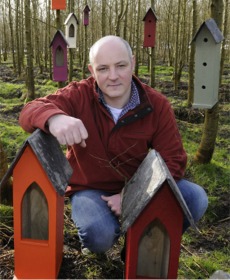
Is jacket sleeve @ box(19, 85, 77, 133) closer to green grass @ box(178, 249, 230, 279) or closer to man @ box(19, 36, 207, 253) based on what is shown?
man @ box(19, 36, 207, 253)

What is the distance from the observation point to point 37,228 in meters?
1.99

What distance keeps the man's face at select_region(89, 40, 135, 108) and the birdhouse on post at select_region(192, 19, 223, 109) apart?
4.15ft

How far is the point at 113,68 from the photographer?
7.85 feet

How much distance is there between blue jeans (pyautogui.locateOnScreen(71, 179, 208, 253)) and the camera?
2.28 meters

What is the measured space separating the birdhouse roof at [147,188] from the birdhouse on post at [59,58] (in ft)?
14.9

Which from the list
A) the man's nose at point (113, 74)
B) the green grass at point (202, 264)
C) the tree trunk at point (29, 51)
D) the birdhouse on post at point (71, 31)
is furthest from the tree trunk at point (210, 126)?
the birdhouse on post at point (71, 31)

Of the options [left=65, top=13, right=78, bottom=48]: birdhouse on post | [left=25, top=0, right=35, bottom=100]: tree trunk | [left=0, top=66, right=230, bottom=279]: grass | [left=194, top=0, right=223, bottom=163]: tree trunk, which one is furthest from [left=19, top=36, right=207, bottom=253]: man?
[left=65, top=13, right=78, bottom=48]: birdhouse on post

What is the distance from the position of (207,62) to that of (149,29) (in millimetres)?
3209

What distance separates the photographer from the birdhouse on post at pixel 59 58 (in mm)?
6281

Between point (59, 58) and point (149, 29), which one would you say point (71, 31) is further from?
point (149, 29)

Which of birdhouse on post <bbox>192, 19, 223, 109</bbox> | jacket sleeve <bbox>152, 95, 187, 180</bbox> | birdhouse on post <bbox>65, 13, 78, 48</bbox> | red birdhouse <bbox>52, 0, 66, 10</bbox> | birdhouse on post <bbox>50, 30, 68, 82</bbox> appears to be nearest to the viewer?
jacket sleeve <bbox>152, 95, 187, 180</bbox>

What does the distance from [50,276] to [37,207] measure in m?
0.41

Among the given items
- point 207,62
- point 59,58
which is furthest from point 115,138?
point 59,58

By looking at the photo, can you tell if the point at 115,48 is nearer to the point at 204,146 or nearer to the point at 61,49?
the point at 204,146
